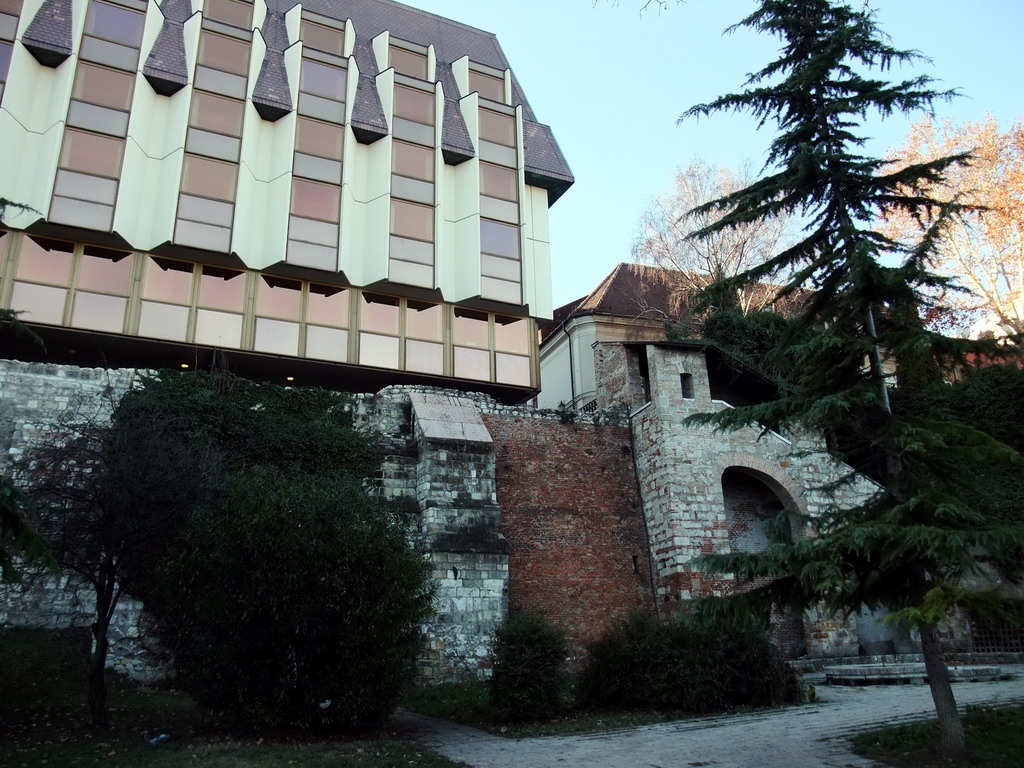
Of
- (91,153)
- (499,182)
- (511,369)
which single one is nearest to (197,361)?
(91,153)

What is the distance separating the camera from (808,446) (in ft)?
63.7

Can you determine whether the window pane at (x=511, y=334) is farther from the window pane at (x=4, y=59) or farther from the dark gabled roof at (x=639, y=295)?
the window pane at (x=4, y=59)

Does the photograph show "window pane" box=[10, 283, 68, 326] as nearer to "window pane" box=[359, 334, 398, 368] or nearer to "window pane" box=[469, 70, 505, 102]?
"window pane" box=[359, 334, 398, 368]

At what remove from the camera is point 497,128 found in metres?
23.8

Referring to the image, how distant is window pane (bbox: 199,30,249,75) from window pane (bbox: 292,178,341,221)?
3.64 m

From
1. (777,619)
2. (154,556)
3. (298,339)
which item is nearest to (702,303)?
(154,556)

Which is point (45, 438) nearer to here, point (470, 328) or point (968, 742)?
point (470, 328)

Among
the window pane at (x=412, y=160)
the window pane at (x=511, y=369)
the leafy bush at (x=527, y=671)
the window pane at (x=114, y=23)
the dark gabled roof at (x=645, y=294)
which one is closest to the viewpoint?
the leafy bush at (x=527, y=671)

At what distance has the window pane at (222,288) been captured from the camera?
18859 millimetres

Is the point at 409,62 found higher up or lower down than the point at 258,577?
higher up

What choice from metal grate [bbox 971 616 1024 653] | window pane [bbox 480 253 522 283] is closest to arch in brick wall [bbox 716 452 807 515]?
metal grate [bbox 971 616 1024 653]

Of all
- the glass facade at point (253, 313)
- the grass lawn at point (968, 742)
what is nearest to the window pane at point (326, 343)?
the glass facade at point (253, 313)

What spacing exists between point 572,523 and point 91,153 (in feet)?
46.6

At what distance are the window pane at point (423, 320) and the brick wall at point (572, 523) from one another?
147 inches
